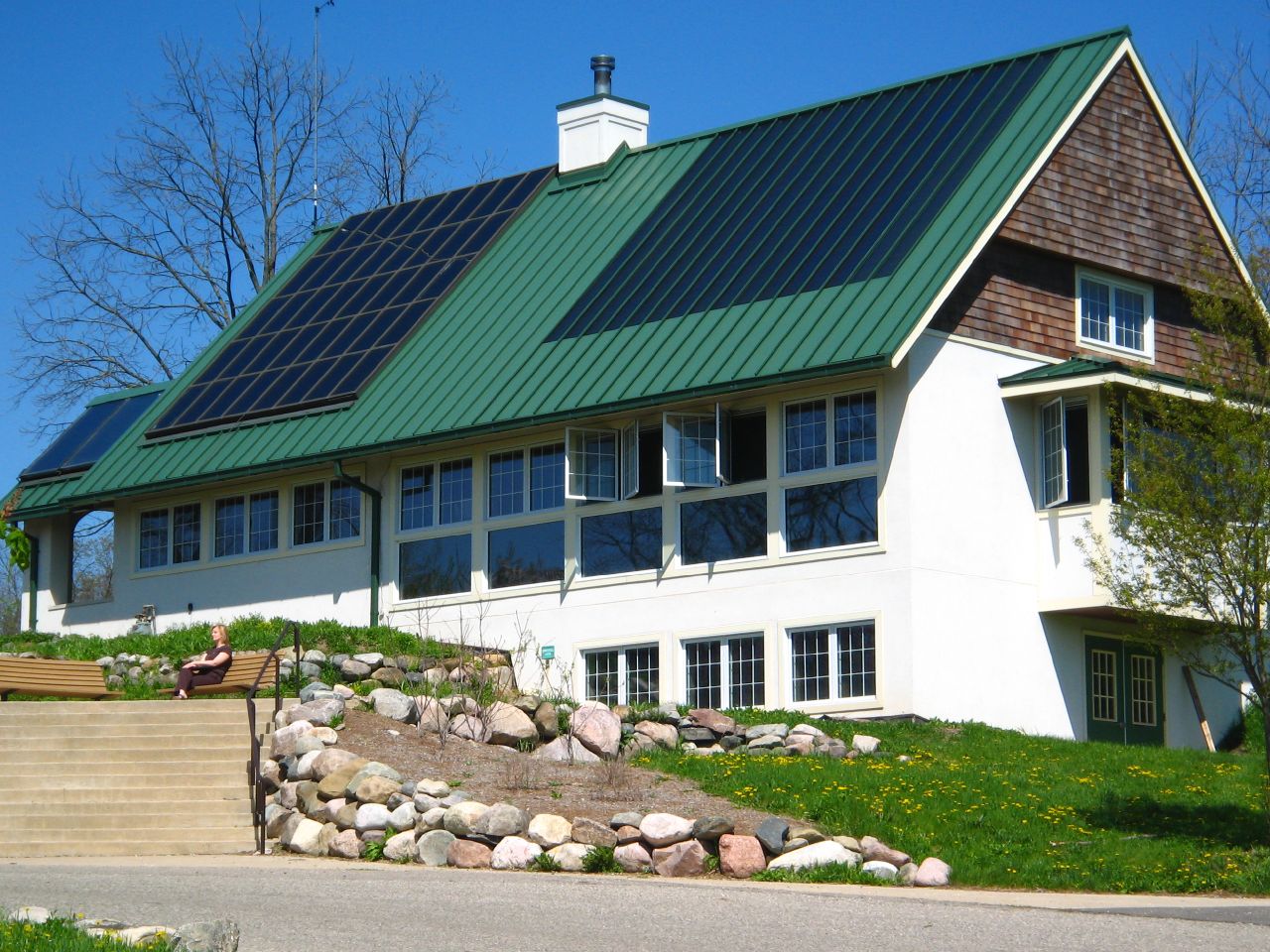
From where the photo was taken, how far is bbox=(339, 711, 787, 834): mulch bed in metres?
17.7

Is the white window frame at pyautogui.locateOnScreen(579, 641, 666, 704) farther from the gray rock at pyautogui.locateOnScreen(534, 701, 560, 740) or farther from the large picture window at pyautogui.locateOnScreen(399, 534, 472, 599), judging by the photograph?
the gray rock at pyautogui.locateOnScreen(534, 701, 560, 740)

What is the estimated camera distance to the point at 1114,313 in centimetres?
2584

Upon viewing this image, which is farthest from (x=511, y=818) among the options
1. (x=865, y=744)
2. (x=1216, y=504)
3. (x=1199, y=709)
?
(x=1199, y=709)

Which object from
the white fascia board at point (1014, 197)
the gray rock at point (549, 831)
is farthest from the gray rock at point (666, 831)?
the white fascia board at point (1014, 197)

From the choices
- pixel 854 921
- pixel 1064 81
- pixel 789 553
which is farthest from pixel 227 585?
pixel 854 921

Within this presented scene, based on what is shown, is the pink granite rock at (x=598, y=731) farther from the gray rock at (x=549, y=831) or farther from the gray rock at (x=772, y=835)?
the gray rock at (x=772, y=835)

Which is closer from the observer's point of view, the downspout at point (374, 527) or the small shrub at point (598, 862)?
the small shrub at point (598, 862)

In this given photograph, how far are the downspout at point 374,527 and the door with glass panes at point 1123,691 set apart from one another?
31.5 feet

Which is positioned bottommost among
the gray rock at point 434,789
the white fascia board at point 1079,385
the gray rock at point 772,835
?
the gray rock at point 772,835

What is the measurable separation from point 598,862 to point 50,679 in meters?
10.4

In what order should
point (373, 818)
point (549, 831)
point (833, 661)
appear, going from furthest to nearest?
1. point (833, 661)
2. point (373, 818)
3. point (549, 831)

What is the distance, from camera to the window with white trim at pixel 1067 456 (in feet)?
77.6

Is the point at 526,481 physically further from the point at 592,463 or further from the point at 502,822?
the point at 502,822

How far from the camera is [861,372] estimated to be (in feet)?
75.1
